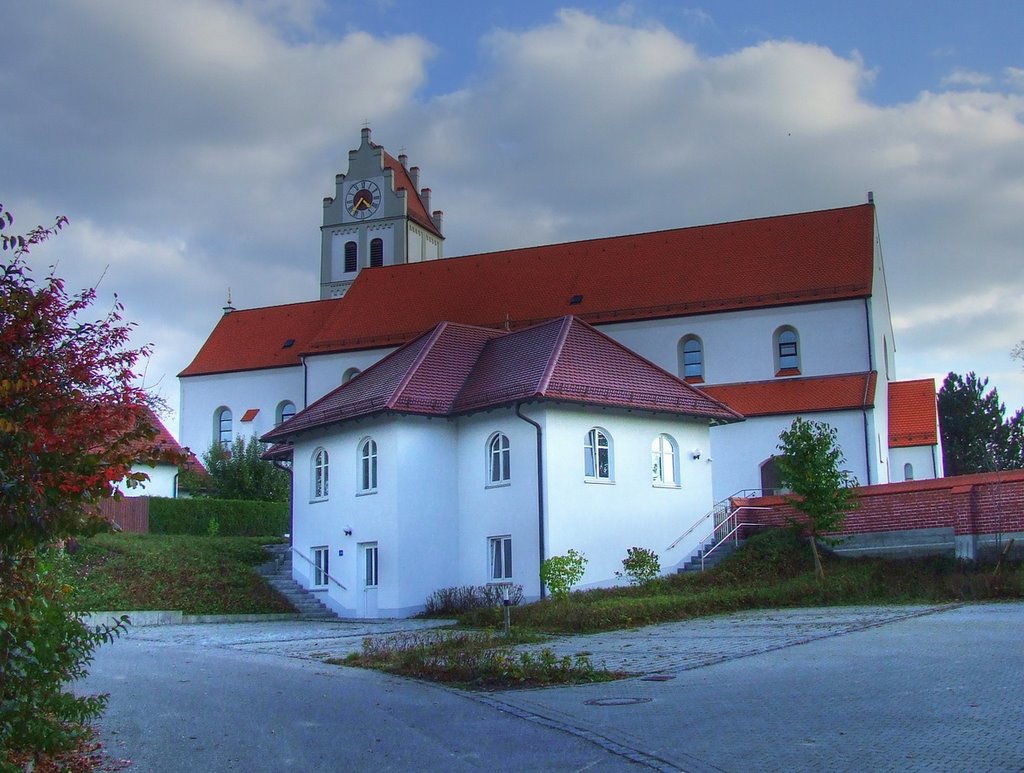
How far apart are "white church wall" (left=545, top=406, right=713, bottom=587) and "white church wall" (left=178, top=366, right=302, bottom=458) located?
27.8 meters

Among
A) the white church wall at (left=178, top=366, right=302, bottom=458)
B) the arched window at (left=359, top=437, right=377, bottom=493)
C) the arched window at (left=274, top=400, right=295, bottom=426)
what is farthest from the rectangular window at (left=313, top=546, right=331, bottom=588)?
the arched window at (left=274, top=400, right=295, bottom=426)

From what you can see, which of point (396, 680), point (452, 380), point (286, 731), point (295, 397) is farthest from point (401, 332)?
point (286, 731)

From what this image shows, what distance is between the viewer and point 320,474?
1243 inches

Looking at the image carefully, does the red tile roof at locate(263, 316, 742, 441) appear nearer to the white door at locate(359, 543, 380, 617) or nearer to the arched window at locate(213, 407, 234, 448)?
the white door at locate(359, 543, 380, 617)

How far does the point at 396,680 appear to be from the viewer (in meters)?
14.6

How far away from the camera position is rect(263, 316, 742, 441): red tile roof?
2792 centimetres

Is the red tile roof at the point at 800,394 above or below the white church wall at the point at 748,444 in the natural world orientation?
above

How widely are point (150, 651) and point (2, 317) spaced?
43.1 ft

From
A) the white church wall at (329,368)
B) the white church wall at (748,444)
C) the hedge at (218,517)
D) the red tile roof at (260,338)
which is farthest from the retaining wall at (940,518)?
the red tile roof at (260,338)

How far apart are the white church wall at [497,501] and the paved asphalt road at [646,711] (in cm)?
926

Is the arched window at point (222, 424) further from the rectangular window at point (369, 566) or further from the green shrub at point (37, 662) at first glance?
the green shrub at point (37, 662)

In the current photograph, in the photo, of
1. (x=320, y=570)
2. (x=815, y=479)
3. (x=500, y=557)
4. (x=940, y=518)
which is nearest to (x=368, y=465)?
(x=320, y=570)

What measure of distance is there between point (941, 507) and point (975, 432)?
41.6 meters

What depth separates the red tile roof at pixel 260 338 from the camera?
55.7 meters
